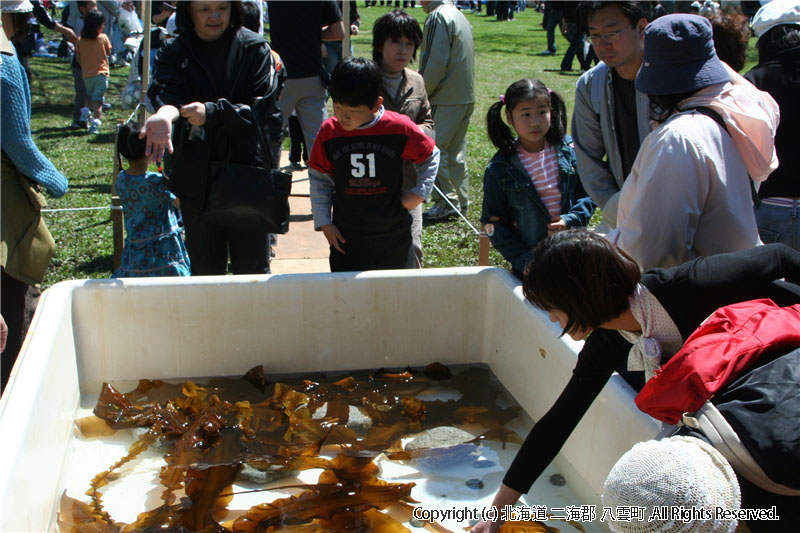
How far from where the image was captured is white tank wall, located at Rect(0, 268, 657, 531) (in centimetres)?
286

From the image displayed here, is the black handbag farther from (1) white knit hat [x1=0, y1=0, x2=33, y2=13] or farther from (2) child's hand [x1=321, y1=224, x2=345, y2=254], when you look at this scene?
(1) white knit hat [x1=0, y1=0, x2=33, y2=13]

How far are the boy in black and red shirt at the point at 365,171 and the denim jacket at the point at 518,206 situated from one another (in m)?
0.27

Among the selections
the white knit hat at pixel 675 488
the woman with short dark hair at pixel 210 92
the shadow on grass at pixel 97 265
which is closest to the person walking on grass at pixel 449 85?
the shadow on grass at pixel 97 265

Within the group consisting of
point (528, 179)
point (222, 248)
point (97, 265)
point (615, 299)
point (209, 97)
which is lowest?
point (97, 265)

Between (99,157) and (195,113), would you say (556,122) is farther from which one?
(99,157)

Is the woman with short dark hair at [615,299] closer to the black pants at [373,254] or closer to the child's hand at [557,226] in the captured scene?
the child's hand at [557,226]

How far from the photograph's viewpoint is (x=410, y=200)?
135 inches

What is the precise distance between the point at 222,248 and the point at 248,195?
0.37 metres

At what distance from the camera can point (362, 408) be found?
299 cm

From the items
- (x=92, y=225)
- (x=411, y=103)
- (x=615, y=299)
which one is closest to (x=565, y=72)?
(x=92, y=225)

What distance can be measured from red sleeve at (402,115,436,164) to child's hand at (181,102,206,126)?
2.71 feet

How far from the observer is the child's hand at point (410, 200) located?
3420 mm

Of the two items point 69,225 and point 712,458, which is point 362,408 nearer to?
point 712,458

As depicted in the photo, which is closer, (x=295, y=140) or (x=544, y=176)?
(x=544, y=176)
